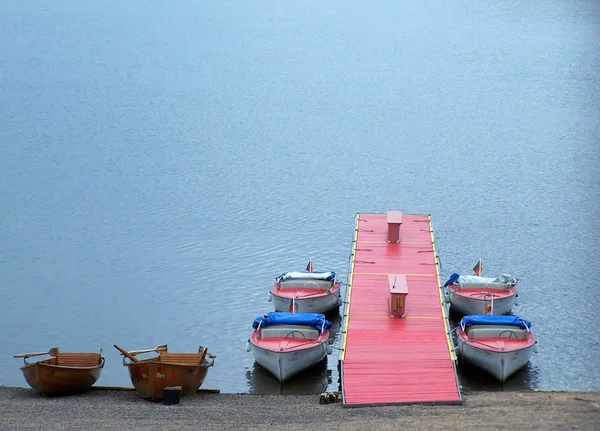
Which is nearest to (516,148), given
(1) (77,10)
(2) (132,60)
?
(2) (132,60)

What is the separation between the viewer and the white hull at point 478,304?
4169 centimetres

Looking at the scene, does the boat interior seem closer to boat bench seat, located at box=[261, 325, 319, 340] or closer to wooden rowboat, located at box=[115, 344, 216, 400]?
boat bench seat, located at box=[261, 325, 319, 340]

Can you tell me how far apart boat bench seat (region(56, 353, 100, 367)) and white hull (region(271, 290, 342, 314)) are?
397 inches

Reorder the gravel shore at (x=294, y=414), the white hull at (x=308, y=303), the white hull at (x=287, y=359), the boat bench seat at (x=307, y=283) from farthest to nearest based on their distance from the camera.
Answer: the boat bench seat at (x=307, y=283), the white hull at (x=308, y=303), the white hull at (x=287, y=359), the gravel shore at (x=294, y=414)

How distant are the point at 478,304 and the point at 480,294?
760 mm

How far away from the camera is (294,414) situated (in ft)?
100

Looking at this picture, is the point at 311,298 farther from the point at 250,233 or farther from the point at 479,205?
the point at 479,205

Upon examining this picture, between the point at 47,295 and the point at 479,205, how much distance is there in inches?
1060

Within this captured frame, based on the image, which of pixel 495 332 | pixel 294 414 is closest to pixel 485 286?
pixel 495 332

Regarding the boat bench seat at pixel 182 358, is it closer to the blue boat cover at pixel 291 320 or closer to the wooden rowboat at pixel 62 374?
the wooden rowboat at pixel 62 374

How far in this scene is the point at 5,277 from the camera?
49969mm

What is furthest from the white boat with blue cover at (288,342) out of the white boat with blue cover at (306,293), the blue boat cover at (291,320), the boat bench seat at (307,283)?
the boat bench seat at (307,283)

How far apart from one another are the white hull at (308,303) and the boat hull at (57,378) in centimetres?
1066

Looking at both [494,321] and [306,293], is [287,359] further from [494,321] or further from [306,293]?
[494,321]
